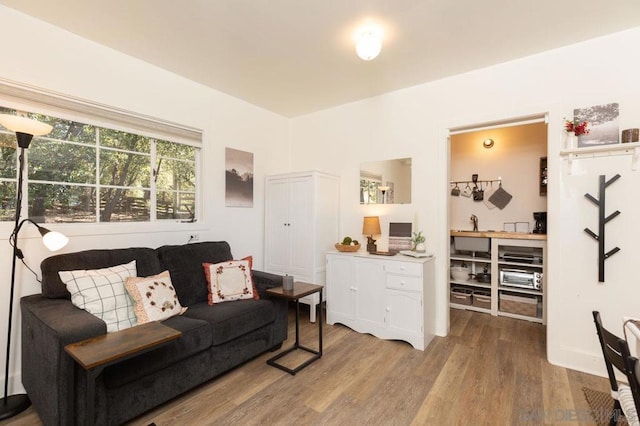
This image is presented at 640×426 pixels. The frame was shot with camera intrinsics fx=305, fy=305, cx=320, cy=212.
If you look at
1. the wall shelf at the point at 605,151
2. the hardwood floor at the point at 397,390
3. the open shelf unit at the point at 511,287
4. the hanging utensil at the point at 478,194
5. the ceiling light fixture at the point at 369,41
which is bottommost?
the hardwood floor at the point at 397,390

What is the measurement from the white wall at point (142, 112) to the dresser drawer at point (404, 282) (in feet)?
5.71

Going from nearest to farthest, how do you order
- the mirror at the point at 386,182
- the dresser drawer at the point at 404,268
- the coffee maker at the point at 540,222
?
1. the dresser drawer at the point at 404,268
2. the mirror at the point at 386,182
3. the coffee maker at the point at 540,222

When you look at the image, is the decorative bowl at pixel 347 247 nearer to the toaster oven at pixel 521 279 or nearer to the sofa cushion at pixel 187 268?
the sofa cushion at pixel 187 268

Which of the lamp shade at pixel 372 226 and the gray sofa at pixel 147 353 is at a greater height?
the lamp shade at pixel 372 226

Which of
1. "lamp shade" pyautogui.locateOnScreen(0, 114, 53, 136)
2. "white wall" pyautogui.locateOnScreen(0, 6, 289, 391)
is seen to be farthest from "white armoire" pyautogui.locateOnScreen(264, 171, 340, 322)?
"lamp shade" pyautogui.locateOnScreen(0, 114, 53, 136)

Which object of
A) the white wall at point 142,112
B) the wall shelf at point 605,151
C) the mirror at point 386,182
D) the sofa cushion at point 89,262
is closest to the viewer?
the sofa cushion at point 89,262

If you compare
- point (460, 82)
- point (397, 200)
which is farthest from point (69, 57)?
point (460, 82)

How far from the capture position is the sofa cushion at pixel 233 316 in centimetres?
225

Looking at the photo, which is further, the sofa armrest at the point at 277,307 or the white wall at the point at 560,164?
the sofa armrest at the point at 277,307

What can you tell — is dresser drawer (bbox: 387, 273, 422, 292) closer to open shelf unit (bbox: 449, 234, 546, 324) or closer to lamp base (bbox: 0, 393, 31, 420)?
open shelf unit (bbox: 449, 234, 546, 324)

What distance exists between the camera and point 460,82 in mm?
3059

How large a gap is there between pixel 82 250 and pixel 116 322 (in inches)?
34.0

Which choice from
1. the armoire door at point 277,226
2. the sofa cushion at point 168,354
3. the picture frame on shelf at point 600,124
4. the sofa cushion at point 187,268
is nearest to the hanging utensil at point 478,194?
the picture frame on shelf at point 600,124

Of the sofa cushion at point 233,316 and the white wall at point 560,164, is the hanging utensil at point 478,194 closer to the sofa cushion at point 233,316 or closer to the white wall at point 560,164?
the white wall at point 560,164
